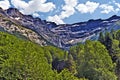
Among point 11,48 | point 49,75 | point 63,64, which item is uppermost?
point 11,48

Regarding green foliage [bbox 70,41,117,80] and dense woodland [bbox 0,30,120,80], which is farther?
green foliage [bbox 70,41,117,80]

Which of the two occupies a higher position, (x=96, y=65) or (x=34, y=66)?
(x=34, y=66)

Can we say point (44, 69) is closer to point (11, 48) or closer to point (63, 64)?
point (11, 48)

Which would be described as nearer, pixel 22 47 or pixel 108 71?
pixel 22 47

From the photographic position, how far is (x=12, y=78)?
65.3 metres

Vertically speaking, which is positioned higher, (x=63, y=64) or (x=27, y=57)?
(x=27, y=57)

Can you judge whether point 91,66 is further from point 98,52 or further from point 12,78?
point 12,78

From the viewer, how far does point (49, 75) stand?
67.3 meters

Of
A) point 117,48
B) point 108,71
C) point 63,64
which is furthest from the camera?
point 63,64

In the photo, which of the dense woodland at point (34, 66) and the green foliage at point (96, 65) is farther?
the green foliage at point (96, 65)

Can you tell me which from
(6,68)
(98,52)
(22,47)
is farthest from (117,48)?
(6,68)

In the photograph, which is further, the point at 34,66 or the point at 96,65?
the point at 96,65

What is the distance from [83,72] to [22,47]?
26.4 m

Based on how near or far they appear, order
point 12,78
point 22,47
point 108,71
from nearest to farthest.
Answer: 1. point 12,78
2. point 22,47
3. point 108,71
